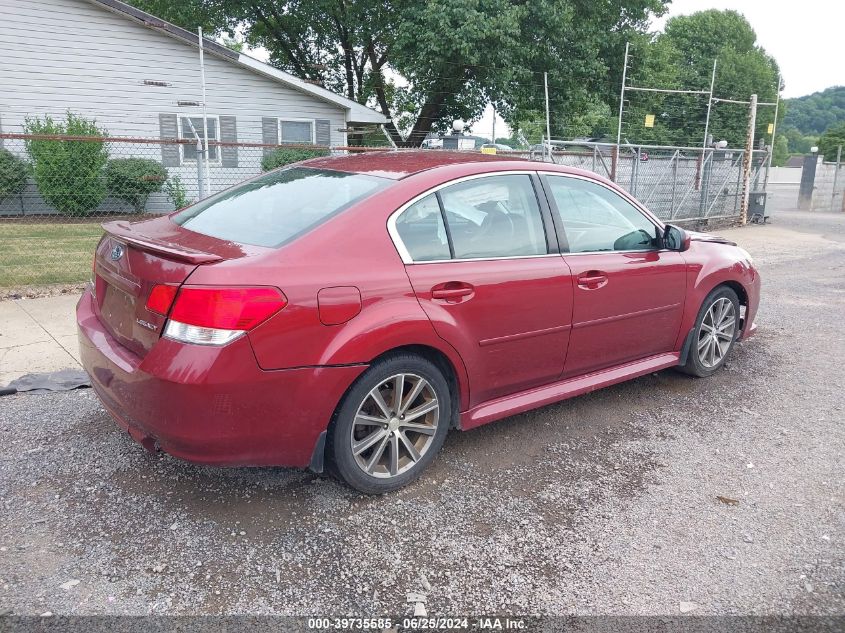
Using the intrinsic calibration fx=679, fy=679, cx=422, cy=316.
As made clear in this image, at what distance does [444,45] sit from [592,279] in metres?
15.3

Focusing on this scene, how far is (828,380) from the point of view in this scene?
5211mm

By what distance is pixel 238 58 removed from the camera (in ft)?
50.9

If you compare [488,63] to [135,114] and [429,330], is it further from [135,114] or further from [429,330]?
[429,330]

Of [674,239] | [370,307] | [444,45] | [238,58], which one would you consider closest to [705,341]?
[674,239]

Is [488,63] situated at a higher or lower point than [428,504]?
higher

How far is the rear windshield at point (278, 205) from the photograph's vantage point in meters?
3.21

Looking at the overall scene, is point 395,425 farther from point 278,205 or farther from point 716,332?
point 716,332

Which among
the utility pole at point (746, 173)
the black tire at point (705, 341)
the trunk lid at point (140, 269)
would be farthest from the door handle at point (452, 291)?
the utility pole at point (746, 173)

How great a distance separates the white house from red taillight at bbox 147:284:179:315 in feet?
35.6

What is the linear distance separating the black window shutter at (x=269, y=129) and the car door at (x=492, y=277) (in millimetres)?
13899

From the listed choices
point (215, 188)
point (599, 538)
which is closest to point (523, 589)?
point (599, 538)

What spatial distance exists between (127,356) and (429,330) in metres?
1.36

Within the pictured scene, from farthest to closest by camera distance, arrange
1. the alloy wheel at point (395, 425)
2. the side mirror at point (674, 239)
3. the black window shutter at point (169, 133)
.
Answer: the black window shutter at point (169, 133), the side mirror at point (674, 239), the alloy wheel at point (395, 425)

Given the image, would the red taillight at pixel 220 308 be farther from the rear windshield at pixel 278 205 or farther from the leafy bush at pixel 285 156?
the leafy bush at pixel 285 156
